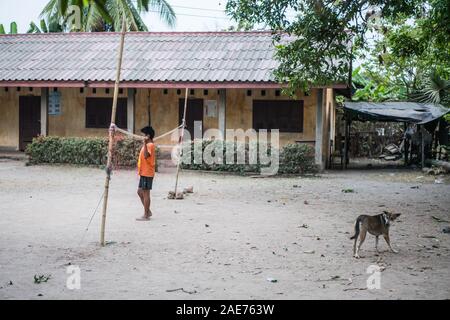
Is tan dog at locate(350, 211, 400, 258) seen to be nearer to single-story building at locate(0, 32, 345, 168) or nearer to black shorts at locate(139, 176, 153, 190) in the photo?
black shorts at locate(139, 176, 153, 190)

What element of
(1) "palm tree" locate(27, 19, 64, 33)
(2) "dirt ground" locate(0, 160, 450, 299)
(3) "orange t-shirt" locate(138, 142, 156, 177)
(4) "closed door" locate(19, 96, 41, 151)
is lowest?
(2) "dirt ground" locate(0, 160, 450, 299)

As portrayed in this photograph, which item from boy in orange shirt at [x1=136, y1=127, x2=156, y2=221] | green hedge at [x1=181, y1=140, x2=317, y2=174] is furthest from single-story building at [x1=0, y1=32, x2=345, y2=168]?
boy in orange shirt at [x1=136, y1=127, x2=156, y2=221]

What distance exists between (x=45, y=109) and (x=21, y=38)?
5.35m

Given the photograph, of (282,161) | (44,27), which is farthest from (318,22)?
(44,27)

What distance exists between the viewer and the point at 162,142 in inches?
786

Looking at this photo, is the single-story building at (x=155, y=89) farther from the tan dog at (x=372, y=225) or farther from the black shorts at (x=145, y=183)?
the tan dog at (x=372, y=225)

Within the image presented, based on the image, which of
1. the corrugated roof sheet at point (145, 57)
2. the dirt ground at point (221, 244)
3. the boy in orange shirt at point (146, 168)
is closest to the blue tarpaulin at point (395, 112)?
the corrugated roof sheet at point (145, 57)

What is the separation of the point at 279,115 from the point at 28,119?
9.11 m

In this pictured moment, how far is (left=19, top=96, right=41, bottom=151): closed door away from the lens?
69.1ft

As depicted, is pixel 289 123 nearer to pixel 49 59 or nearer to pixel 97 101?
pixel 97 101

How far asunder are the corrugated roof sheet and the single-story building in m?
0.03

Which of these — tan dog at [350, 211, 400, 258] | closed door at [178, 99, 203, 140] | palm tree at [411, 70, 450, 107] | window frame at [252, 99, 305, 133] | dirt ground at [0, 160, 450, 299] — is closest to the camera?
dirt ground at [0, 160, 450, 299]

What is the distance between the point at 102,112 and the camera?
20.4 m

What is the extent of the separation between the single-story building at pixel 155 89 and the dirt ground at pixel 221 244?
17.2 ft
